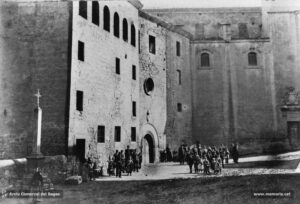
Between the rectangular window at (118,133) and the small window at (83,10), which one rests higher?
the small window at (83,10)

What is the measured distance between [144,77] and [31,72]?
8.33 m

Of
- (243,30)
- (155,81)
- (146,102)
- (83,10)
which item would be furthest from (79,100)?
(243,30)

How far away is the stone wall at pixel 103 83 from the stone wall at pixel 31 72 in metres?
0.56

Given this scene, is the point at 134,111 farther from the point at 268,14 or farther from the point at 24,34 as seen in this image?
the point at 268,14

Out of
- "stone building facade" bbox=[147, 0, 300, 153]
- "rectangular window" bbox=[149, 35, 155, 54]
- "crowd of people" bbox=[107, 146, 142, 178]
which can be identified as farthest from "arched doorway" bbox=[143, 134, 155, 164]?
"rectangular window" bbox=[149, 35, 155, 54]

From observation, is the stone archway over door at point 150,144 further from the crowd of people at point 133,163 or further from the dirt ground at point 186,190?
the dirt ground at point 186,190

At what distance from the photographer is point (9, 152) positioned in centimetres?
1499

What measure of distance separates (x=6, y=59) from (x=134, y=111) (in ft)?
27.1

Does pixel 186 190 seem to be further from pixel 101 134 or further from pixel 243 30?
pixel 243 30

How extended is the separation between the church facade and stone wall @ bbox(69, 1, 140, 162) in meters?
0.06

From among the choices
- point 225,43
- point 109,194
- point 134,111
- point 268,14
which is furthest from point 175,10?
point 109,194

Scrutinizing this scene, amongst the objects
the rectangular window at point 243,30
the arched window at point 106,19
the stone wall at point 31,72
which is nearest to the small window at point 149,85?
the arched window at point 106,19

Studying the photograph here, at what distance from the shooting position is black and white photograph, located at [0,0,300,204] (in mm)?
11539

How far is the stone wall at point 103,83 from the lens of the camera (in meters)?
15.7
